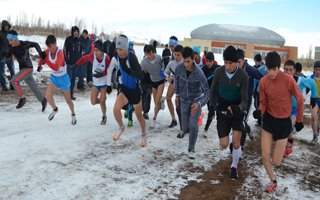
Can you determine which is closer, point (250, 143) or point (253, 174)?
point (253, 174)

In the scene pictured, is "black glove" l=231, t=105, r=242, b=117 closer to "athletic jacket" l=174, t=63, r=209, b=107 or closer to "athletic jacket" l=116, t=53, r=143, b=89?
"athletic jacket" l=174, t=63, r=209, b=107

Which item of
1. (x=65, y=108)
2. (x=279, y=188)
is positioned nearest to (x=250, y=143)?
(x=279, y=188)

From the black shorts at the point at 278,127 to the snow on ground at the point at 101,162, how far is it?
889 mm

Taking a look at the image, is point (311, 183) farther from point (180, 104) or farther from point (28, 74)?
point (28, 74)

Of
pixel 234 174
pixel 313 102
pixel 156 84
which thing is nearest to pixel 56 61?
pixel 156 84

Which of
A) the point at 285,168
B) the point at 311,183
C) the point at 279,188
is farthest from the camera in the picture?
the point at 285,168

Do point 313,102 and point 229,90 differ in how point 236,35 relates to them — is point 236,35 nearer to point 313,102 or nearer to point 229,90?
point 313,102

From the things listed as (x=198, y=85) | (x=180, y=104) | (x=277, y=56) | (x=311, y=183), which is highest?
(x=277, y=56)

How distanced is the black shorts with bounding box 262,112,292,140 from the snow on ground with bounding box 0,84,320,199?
0.89 meters

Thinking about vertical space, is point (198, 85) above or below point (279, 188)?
above

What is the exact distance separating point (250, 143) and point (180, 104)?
2217 mm

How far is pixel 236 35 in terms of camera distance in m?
84.0

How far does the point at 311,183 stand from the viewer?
5.37 m

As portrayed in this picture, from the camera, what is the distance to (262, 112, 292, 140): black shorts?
468 centimetres
